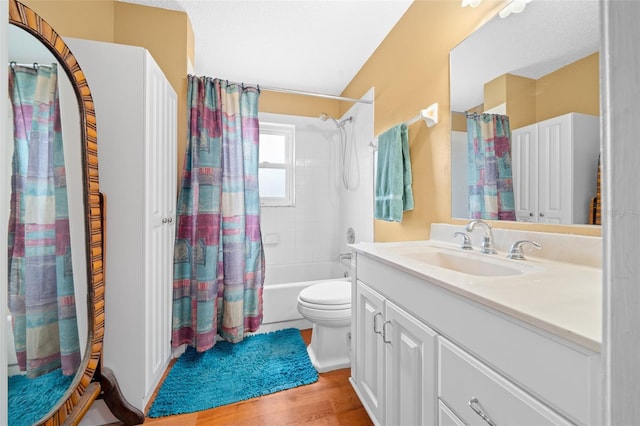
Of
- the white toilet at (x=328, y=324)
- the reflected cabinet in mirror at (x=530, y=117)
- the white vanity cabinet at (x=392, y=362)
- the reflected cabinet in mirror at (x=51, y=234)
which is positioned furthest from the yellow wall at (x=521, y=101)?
the reflected cabinet in mirror at (x=51, y=234)

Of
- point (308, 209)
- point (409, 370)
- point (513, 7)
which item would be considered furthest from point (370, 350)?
point (308, 209)

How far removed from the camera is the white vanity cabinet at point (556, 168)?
0.85 metres

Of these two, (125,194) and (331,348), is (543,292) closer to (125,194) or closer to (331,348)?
(331,348)

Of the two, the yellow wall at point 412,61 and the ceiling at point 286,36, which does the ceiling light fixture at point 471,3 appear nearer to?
the yellow wall at point 412,61

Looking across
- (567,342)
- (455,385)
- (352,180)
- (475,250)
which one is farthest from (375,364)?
(352,180)

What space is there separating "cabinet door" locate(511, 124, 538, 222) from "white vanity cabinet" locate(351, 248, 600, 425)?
0.60 meters

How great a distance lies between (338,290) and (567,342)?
1.49 meters

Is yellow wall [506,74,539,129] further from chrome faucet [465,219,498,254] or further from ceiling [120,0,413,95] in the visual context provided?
ceiling [120,0,413,95]

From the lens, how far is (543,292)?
0.61 m

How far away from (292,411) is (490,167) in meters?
1.57

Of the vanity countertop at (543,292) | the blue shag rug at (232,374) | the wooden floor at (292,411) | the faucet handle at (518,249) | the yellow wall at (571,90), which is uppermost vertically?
the yellow wall at (571,90)

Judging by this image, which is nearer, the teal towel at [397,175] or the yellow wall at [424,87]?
the yellow wall at [424,87]

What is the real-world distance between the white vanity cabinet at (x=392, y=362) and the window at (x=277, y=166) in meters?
1.82

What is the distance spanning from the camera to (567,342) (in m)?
0.44
